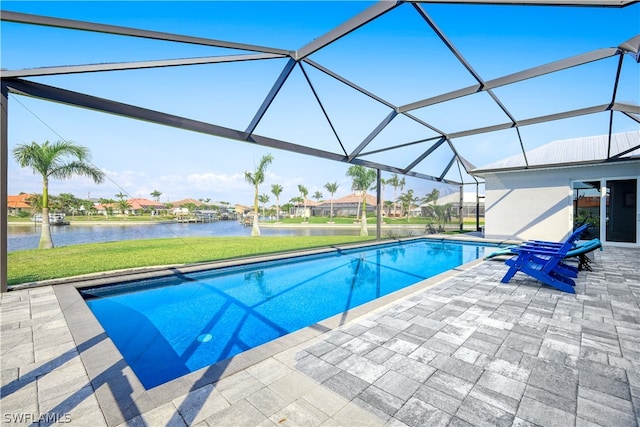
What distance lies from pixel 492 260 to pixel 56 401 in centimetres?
968

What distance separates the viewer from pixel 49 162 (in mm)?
9320

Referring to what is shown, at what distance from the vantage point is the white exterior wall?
11.6 metres

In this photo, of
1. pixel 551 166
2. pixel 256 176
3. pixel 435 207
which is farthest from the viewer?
pixel 256 176

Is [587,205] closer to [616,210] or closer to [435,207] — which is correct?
[616,210]

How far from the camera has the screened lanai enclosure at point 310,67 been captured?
4.35m

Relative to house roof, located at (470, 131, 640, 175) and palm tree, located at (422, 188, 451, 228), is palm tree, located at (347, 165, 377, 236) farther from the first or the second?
house roof, located at (470, 131, 640, 175)

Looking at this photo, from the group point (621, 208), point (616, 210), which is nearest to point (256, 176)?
point (616, 210)

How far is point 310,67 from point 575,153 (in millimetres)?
12957

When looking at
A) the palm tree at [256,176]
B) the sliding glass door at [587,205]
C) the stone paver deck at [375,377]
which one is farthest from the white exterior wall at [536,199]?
the palm tree at [256,176]

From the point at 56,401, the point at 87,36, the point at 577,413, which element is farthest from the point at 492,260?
the point at 87,36

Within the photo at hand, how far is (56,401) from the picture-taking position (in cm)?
208

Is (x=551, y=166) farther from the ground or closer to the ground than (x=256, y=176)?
closer to the ground

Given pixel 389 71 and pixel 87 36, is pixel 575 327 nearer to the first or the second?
pixel 389 71

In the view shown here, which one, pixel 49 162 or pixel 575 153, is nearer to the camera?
pixel 49 162
